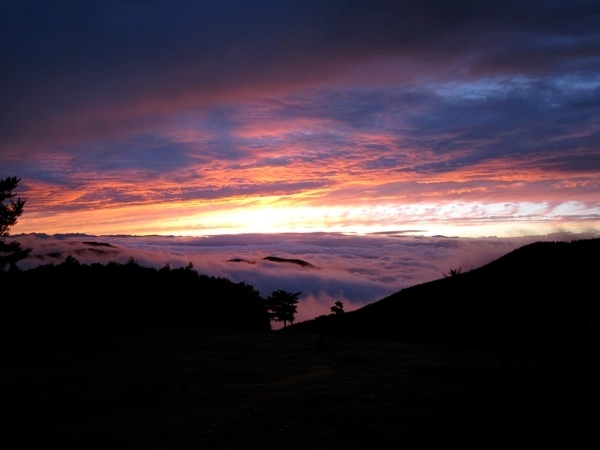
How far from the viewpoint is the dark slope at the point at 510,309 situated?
30.4 m

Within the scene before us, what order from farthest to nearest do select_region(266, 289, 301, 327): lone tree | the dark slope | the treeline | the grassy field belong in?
1. select_region(266, 289, 301, 327): lone tree
2. the treeline
3. the dark slope
4. the grassy field

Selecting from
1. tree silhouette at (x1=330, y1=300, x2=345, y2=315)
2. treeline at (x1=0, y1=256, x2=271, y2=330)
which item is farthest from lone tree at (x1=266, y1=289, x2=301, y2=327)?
tree silhouette at (x1=330, y1=300, x2=345, y2=315)

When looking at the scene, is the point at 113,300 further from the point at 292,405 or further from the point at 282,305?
the point at 292,405

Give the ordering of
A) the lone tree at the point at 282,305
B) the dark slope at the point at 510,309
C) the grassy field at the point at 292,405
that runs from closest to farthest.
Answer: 1. the grassy field at the point at 292,405
2. the dark slope at the point at 510,309
3. the lone tree at the point at 282,305

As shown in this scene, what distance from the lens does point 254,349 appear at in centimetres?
3105

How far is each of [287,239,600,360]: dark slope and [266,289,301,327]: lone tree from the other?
1175 cm

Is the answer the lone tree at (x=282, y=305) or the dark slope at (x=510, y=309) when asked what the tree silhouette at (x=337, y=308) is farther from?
the lone tree at (x=282, y=305)

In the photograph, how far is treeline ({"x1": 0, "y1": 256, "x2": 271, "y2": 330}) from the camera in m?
50.1

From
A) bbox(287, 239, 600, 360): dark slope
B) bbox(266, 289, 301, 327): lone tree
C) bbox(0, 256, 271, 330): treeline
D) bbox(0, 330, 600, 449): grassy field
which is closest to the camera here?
bbox(0, 330, 600, 449): grassy field

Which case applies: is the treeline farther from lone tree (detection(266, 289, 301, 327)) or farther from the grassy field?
the grassy field

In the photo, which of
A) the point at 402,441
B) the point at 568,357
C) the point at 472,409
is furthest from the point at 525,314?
the point at 402,441

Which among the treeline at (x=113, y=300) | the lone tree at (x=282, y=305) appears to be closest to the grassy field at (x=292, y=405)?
the treeline at (x=113, y=300)

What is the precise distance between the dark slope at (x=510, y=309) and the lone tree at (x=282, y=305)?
11.7 meters

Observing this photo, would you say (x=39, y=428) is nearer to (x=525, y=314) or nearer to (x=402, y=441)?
(x=402, y=441)
